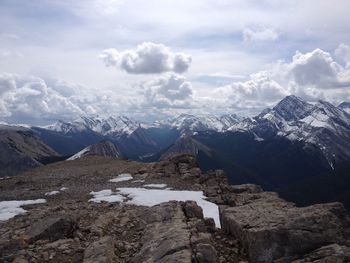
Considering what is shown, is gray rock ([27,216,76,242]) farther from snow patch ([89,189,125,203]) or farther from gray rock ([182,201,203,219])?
snow patch ([89,189,125,203])

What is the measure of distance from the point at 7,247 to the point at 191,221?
888 cm

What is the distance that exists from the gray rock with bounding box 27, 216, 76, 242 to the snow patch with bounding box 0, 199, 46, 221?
22.1 ft

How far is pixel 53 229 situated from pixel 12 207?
12.2 m

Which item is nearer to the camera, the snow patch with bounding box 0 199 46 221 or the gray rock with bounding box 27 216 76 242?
the gray rock with bounding box 27 216 76 242

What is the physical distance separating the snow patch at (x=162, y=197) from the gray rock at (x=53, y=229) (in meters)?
10.1

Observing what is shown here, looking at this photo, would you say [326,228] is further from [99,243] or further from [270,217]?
[99,243]

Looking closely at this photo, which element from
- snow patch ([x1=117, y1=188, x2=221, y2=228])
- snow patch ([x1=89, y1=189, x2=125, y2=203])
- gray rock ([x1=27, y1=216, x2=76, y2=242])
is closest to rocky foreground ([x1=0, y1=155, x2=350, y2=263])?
gray rock ([x1=27, y1=216, x2=76, y2=242])

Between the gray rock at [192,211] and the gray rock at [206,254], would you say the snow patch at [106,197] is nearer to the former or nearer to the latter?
the gray rock at [192,211]

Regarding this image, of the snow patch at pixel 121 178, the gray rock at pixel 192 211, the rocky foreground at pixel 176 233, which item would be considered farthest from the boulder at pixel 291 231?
the snow patch at pixel 121 178

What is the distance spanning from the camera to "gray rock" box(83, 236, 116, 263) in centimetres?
1747

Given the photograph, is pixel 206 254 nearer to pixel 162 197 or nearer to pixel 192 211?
pixel 192 211

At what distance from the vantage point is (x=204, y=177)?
4456 cm

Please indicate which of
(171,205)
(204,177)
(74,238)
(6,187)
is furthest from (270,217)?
(6,187)

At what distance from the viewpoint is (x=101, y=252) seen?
1809 cm
